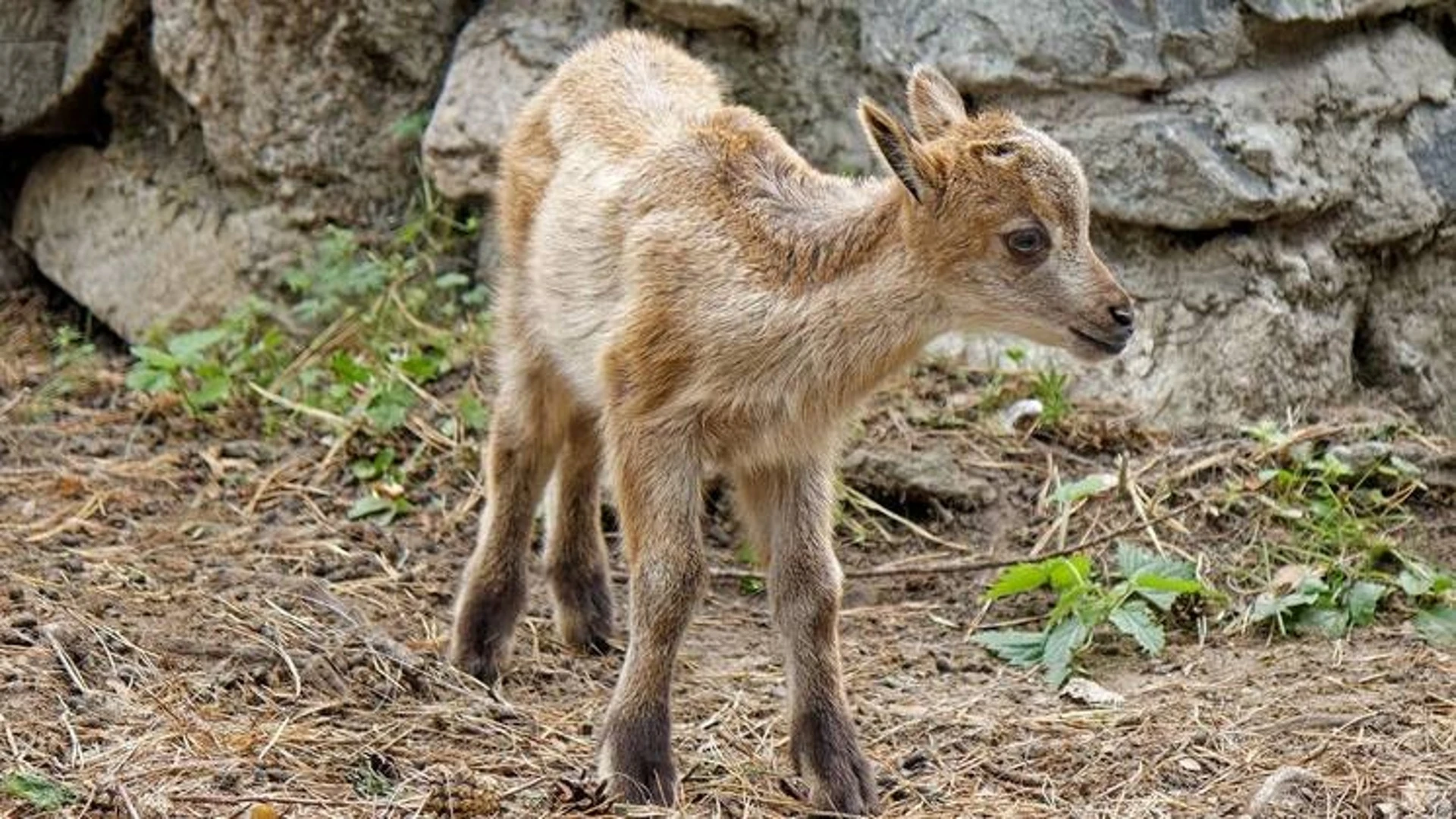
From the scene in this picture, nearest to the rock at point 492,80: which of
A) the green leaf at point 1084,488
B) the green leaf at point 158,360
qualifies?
the green leaf at point 158,360

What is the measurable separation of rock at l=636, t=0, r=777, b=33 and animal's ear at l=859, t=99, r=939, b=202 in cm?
340

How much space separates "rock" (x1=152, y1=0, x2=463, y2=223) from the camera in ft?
34.2

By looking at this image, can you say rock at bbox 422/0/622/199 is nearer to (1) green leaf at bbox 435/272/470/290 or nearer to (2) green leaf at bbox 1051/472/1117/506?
(1) green leaf at bbox 435/272/470/290

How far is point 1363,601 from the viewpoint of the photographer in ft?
25.9

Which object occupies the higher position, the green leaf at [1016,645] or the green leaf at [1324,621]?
the green leaf at [1324,621]

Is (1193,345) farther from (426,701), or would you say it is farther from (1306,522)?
(426,701)

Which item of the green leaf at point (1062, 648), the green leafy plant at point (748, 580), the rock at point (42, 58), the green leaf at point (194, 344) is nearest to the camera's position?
the green leaf at point (1062, 648)

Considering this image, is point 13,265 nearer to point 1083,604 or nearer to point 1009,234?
point 1083,604

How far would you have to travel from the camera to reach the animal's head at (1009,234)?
6488 mm

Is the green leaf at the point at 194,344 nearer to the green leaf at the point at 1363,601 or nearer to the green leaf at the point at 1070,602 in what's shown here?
the green leaf at the point at 1070,602

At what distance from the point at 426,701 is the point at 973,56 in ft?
12.8

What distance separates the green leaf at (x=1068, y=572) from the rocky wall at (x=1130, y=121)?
158cm

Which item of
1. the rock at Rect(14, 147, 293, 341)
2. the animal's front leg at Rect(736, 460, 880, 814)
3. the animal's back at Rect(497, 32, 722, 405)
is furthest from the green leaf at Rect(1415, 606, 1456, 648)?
the rock at Rect(14, 147, 293, 341)

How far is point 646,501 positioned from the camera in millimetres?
6703
